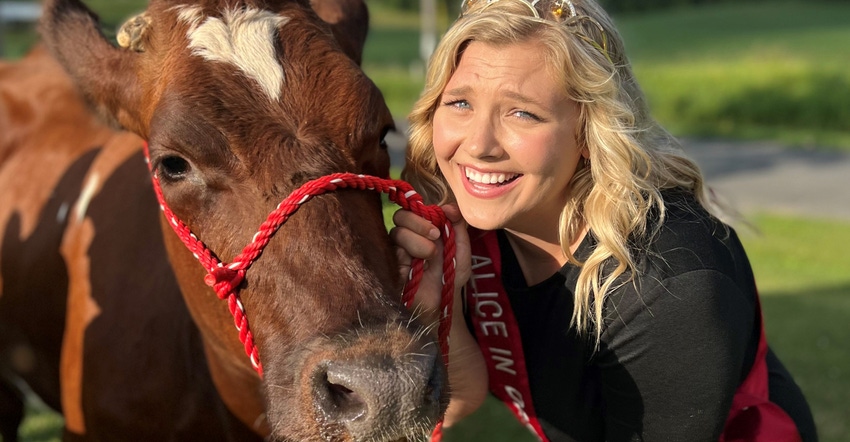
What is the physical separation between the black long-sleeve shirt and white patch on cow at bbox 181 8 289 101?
1007 mm

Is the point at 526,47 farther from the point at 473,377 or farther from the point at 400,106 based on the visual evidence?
the point at 400,106

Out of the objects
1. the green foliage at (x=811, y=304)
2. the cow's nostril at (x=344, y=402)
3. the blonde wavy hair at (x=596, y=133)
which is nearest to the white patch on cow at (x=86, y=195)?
the blonde wavy hair at (x=596, y=133)

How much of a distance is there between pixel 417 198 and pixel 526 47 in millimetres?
540

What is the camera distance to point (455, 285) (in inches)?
102

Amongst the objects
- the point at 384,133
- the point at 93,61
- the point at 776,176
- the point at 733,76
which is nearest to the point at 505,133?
the point at 384,133

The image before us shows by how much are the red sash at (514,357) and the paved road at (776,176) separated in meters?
8.36

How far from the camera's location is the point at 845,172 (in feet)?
51.9

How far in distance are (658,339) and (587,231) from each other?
390 millimetres

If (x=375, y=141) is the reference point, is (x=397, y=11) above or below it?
below

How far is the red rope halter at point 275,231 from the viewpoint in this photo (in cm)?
216

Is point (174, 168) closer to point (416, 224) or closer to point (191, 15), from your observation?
point (191, 15)

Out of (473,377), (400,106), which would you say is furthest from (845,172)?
(473,377)

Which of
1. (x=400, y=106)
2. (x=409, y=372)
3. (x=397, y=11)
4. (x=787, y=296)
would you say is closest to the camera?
(x=409, y=372)

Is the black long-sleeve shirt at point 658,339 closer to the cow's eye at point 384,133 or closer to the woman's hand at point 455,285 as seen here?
the woman's hand at point 455,285
